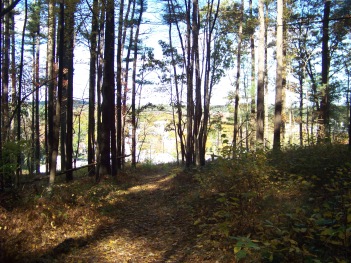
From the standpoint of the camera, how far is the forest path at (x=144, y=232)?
4861 mm

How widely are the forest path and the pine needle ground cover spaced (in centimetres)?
2

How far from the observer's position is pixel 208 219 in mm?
5824

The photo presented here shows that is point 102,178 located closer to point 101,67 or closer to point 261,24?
point 101,67

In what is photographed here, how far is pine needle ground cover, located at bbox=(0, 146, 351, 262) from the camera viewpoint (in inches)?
153

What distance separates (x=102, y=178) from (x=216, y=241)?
268 inches

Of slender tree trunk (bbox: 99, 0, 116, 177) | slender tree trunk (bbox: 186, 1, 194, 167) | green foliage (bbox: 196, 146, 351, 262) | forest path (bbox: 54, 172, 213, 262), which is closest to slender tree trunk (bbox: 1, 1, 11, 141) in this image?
slender tree trunk (bbox: 99, 0, 116, 177)

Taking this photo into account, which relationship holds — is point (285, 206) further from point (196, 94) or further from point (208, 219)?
point (196, 94)

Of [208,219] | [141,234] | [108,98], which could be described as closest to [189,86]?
[108,98]

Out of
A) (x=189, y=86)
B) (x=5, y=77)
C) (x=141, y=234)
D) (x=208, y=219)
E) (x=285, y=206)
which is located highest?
(x=5, y=77)

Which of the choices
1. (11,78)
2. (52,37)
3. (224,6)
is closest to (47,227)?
(52,37)

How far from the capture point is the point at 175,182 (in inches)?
406

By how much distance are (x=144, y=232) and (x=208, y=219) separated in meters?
1.47

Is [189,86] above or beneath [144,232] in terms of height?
above

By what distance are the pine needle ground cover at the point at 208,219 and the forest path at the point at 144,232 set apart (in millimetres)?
20
